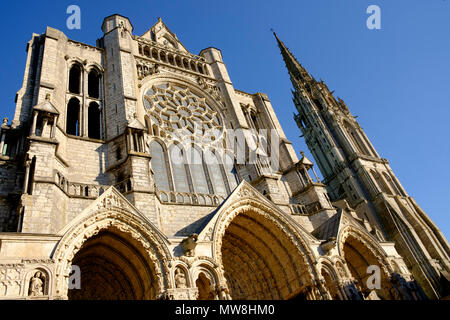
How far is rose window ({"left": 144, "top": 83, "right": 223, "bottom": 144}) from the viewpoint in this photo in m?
15.5

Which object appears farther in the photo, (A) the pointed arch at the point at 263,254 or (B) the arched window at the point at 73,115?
(B) the arched window at the point at 73,115

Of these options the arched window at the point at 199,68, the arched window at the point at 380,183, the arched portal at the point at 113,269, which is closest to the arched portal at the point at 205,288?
the arched portal at the point at 113,269

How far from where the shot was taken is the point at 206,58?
862 inches

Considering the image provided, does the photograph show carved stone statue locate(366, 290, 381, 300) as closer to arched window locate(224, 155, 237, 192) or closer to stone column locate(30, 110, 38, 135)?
arched window locate(224, 155, 237, 192)

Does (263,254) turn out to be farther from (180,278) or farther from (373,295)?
(373,295)

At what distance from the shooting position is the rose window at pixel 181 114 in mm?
15508

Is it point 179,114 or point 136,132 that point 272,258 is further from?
point 179,114

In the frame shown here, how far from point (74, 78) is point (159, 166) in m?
6.48

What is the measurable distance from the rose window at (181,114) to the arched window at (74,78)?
315 cm

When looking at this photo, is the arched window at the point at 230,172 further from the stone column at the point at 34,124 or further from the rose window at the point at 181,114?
the stone column at the point at 34,124

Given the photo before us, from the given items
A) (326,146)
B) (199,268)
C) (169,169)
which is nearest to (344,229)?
(199,268)

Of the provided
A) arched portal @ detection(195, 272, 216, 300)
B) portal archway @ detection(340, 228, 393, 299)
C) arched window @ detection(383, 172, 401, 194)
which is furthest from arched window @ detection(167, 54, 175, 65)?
arched window @ detection(383, 172, 401, 194)

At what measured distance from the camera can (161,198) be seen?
40.1 feet

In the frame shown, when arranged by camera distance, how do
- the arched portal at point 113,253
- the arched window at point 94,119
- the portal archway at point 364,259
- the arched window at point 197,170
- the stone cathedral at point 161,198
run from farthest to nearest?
the arched window at point 94,119 → the arched window at point 197,170 → the portal archway at point 364,259 → the stone cathedral at point 161,198 → the arched portal at point 113,253
